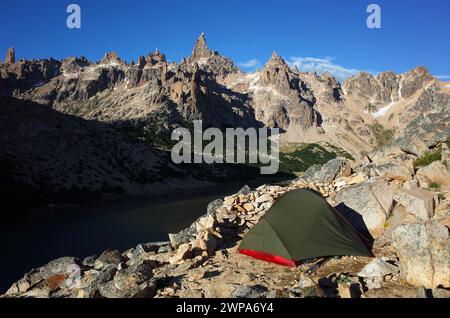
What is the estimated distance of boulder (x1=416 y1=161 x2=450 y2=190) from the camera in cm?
2008

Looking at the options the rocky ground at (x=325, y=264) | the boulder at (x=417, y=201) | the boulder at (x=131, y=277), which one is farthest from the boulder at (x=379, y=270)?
the boulder at (x=131, y=277)

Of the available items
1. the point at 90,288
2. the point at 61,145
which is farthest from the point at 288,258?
the point at 61,145

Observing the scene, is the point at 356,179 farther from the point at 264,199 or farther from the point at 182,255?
the point at 182,255

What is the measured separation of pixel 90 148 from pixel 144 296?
405 feet

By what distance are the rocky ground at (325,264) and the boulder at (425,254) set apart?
0.03m

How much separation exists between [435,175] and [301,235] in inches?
398

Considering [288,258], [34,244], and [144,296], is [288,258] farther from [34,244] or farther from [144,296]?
[34,244]

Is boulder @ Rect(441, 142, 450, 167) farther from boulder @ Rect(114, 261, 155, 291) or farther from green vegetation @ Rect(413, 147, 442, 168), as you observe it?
boulder @ Rect(114, 261, 155, 291)

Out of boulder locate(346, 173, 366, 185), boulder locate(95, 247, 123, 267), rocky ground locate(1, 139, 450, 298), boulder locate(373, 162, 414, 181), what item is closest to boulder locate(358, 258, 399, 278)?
rocky ground locate(1, 139, 450, 298)

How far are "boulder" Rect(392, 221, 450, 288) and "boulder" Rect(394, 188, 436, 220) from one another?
222 inches

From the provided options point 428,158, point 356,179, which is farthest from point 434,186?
point 428,158

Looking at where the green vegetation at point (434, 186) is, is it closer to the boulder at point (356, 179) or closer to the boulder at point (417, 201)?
the boulder at point (417, 201)

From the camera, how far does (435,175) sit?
2042 centimetres

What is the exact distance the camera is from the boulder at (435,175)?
2008 cm
